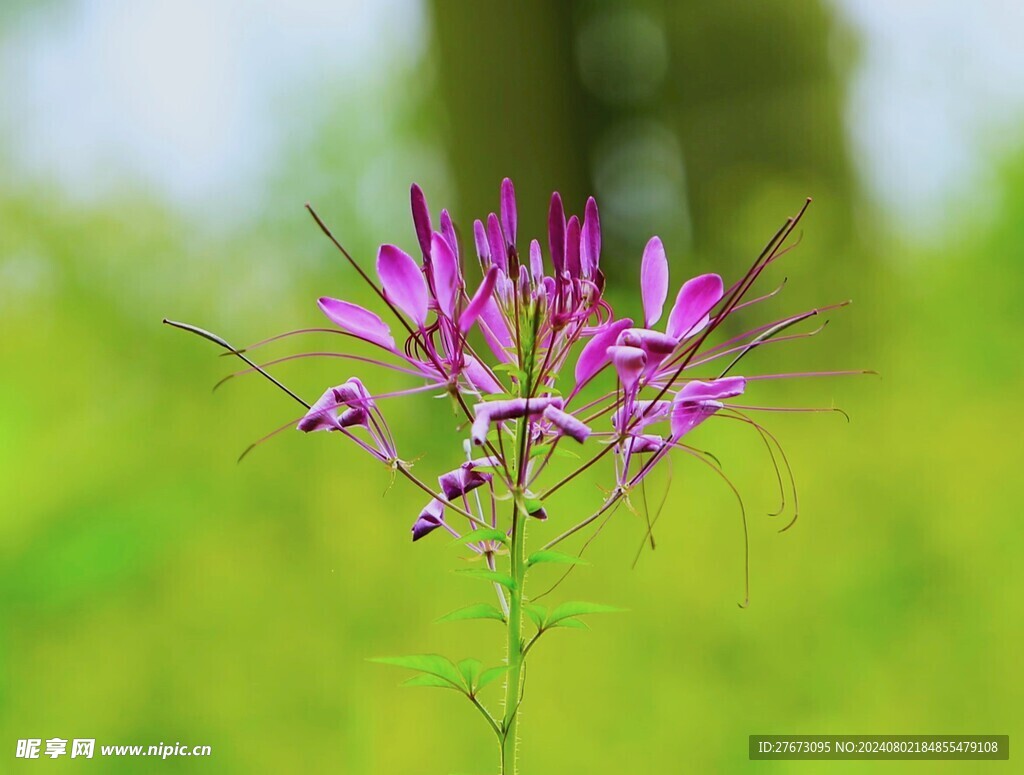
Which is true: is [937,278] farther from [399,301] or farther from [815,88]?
[399,301]

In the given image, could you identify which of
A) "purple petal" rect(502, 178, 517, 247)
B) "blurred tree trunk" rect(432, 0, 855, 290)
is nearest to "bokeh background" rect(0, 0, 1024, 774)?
"blurred tree trunk" rect(432, 0, 855, 290)

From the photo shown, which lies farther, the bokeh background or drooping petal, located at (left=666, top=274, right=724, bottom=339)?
the bokeh background

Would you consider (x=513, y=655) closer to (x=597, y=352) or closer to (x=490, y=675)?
(x=490, y=675)

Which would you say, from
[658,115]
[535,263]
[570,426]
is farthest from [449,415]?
[570,426]

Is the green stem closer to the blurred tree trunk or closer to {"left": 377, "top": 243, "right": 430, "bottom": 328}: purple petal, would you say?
{"left": 377, "top": 243, "right": 430, "bottom": 328}: purple petal

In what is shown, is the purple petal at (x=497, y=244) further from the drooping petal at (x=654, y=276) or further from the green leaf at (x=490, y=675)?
the green leaf at (x=490, y=675)

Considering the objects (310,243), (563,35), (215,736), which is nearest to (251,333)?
(310,243)

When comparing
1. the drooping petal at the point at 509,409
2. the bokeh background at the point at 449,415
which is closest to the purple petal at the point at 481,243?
the drooping petal at the point at 509,409
